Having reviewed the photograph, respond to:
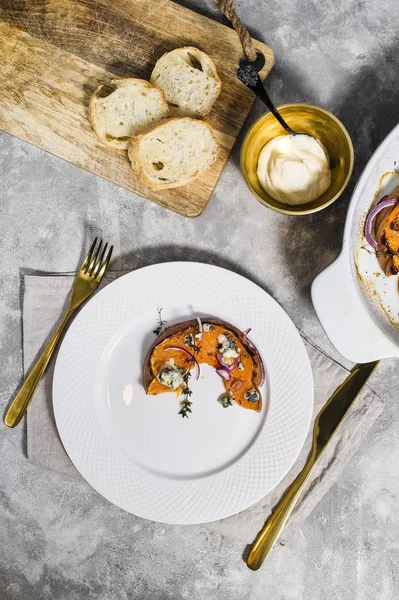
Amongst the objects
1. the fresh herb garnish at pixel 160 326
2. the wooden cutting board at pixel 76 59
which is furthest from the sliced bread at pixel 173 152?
the fresh herb garnish at pixel 160 326

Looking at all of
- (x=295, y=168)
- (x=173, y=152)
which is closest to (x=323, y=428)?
(x=295, y=168)

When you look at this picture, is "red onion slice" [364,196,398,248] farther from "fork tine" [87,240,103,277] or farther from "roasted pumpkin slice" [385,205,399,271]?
"fork tine" [87,240,103,277]

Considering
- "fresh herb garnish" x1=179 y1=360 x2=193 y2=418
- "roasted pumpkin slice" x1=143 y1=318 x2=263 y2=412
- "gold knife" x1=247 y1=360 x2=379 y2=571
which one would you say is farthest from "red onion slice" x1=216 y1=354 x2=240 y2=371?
"gold knife" x1=247 y1=360 x2=379 y2=571

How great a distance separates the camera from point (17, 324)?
7.36 feet

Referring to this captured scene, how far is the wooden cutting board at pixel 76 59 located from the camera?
211 centimetres

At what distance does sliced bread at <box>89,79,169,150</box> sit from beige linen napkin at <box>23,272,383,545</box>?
0.53 m

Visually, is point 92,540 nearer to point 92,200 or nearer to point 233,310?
point 233,310

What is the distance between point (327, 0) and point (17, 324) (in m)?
1.76

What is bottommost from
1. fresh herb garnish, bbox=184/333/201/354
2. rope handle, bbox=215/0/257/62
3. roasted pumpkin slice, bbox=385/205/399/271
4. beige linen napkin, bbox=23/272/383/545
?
beige linen napkin, bbox=23/272/383/545

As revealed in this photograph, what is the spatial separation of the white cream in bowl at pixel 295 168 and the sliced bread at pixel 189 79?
31cm

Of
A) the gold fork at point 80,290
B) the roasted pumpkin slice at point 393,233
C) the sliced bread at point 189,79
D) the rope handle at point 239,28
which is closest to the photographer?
the rope handle at point 239,28

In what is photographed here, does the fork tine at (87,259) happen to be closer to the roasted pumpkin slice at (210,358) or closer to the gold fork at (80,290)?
the gold fork at (80,290)

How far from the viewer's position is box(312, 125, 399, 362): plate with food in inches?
73.2

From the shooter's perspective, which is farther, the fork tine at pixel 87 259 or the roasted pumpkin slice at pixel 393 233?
the fork tine at pixel 87 259
